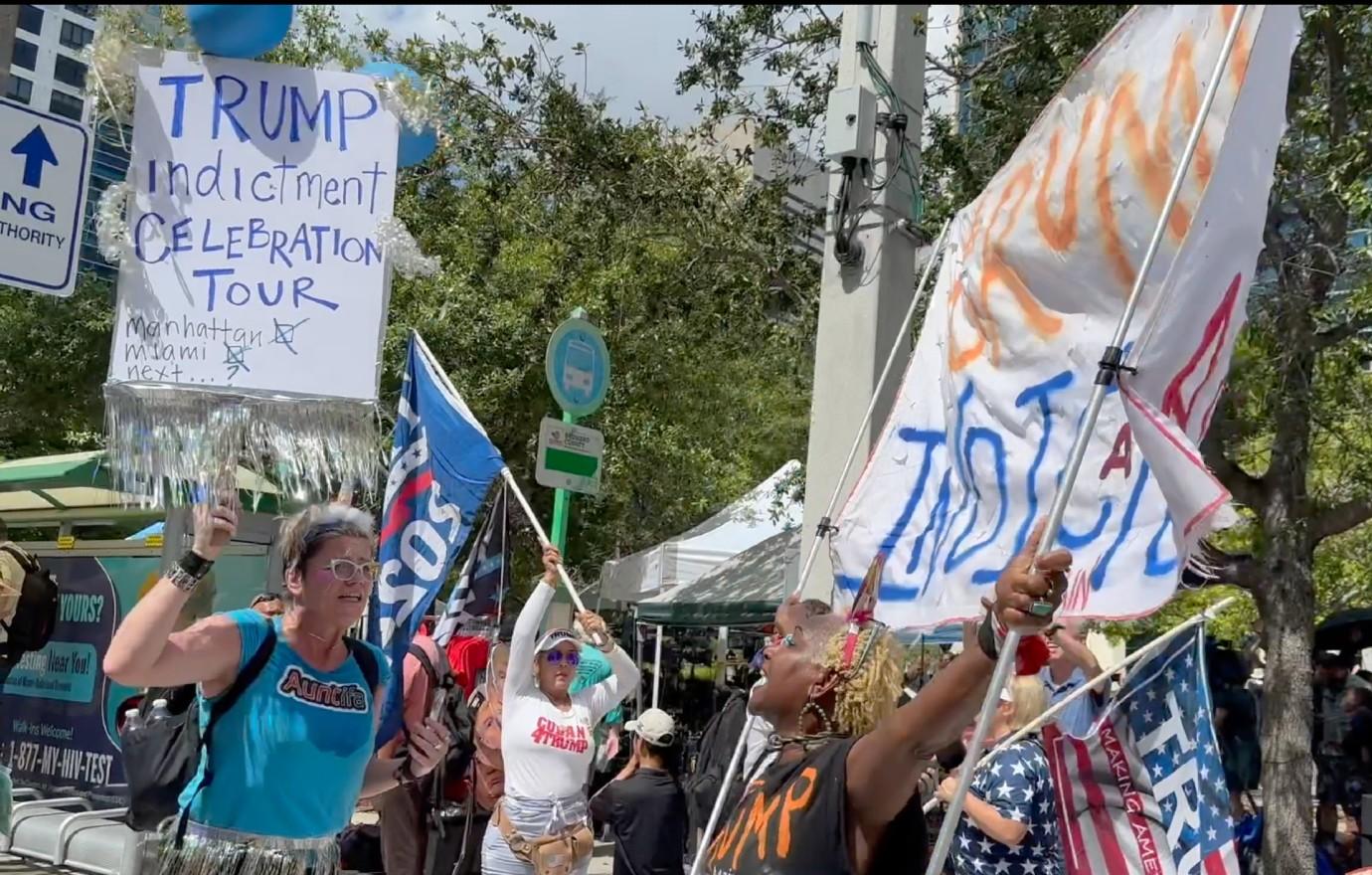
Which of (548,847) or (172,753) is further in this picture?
(548,847)

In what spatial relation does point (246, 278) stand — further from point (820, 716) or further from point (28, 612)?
point (28, 612)

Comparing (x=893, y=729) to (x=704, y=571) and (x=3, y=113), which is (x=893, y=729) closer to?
(x=3, y=113)

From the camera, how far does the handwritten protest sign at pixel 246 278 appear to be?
4.24m

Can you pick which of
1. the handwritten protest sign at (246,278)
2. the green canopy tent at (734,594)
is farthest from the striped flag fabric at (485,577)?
the green canopy tent at (734,594)

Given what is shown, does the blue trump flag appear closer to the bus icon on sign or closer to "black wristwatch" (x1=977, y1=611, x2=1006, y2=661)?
the bus icon on sign

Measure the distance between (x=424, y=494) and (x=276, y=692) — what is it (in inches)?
76.5

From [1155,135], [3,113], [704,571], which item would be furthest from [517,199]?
[1155,135]

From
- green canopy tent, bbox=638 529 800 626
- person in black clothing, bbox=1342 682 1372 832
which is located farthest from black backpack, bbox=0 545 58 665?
person in black clothing, bbox=1342 682 1372 832

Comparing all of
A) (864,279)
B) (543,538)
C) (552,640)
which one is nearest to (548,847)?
(552,640)

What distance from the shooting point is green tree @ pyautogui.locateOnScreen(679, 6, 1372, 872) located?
24.6ft

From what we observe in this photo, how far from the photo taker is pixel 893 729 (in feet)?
8.68

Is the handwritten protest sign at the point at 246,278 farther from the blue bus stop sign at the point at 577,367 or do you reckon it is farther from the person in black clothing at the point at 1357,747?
the person in black clothing at the point at 1357,747

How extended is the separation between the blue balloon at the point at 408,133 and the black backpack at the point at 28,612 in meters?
2.80

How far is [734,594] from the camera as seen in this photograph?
44.4ft
